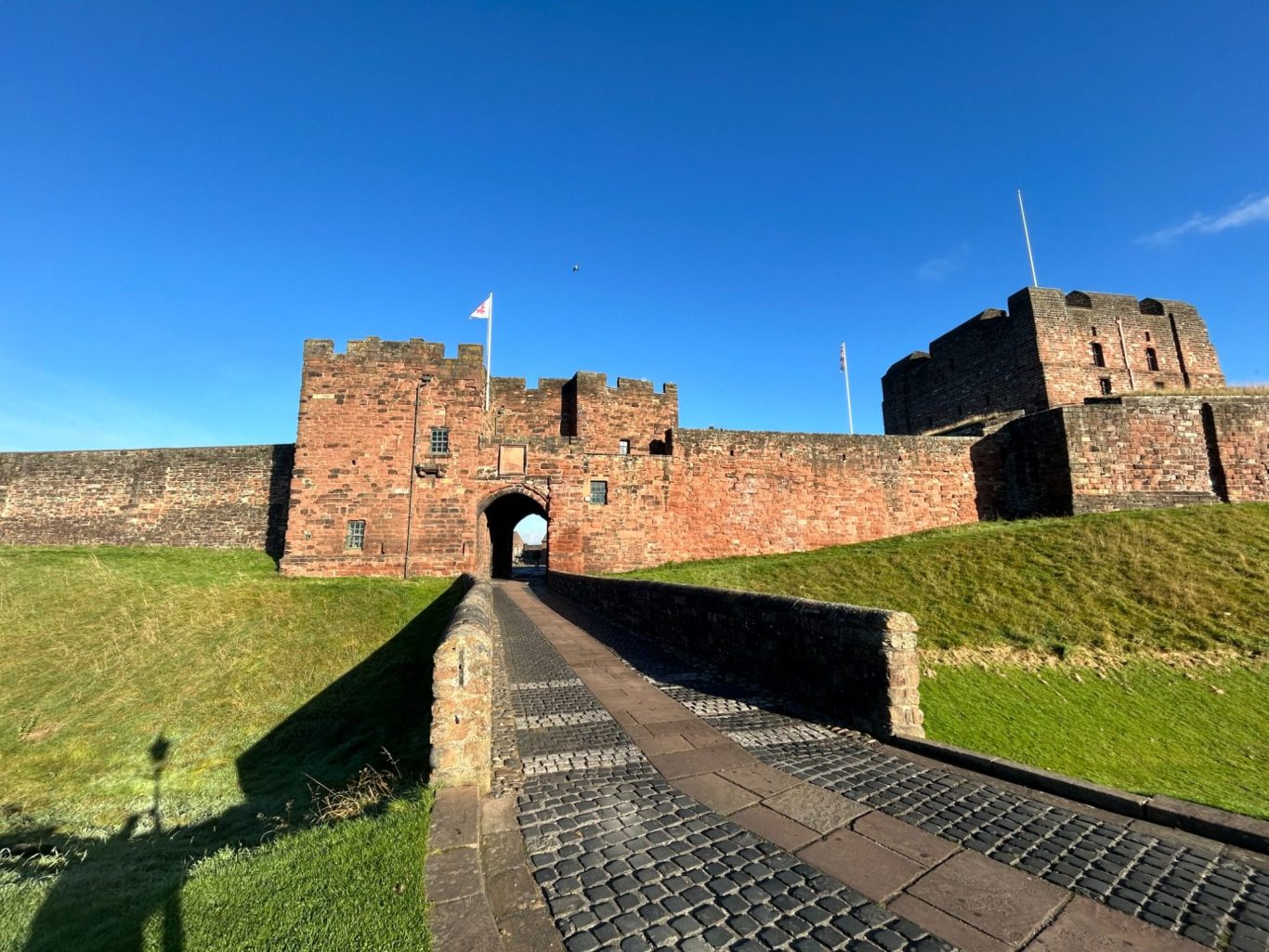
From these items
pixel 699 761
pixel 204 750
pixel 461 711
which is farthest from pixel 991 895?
pixel 204 750

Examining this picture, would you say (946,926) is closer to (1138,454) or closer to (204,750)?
(204,750)

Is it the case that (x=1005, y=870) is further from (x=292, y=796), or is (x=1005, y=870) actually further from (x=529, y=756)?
(x=292, y=796)

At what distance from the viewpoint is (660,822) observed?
143 inches

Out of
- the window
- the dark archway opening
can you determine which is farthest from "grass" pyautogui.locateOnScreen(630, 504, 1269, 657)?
the dark archway opening

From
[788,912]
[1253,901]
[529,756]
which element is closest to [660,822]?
[788,912]

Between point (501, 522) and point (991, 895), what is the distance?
28.2 m

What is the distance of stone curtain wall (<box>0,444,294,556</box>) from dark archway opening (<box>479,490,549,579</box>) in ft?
31.6

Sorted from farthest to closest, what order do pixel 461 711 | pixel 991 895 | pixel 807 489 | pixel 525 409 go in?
pixel 525 409
pixel 807 489
pixel 461 711
pixel 991 895

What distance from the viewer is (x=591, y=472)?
23766 mm

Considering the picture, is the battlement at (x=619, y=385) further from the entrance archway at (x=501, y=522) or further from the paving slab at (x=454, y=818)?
the paving slab at (x=454, y=818)

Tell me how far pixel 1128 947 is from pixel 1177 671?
9297mm

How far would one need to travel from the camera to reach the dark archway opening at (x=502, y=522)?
23734mm

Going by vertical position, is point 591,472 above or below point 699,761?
above

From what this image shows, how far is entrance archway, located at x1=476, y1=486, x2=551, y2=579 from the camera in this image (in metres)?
23.1
